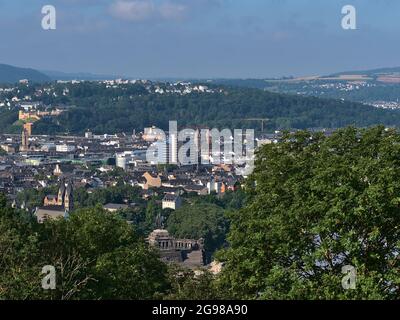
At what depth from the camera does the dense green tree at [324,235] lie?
29.8 feet

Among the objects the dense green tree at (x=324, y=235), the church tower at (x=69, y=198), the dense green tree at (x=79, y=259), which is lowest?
the church tower at (x=69, y=198)

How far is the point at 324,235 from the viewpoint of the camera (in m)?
9.37

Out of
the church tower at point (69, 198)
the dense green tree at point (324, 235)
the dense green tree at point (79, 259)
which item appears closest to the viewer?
the dense green tree at point (324, 235)

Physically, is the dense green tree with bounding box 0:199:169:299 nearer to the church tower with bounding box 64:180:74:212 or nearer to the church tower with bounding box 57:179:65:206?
the church tower with bounding box 64:180:74:212

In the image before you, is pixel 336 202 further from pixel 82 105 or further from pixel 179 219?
pixel 82 105

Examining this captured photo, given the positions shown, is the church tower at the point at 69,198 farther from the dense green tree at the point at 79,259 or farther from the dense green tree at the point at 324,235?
the dense green tree at the point at 324,235

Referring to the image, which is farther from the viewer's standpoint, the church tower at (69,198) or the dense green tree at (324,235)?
the church tower at (69,198)

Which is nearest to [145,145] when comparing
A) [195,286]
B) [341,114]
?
[341,114]

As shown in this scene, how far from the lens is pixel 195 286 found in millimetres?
13031

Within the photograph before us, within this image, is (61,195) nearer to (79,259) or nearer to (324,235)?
(79,259)

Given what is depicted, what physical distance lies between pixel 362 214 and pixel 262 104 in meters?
122


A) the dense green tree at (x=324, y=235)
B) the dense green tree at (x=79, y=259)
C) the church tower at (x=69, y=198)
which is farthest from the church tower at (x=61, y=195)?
the dense green tree at (x=324, y=235)

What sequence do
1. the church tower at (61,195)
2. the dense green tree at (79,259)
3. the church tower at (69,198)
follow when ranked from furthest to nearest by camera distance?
the church tower at (61,195), the church tower at (69,198), the dense green tree at (79,259)

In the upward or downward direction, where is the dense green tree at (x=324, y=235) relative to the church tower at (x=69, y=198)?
upward
